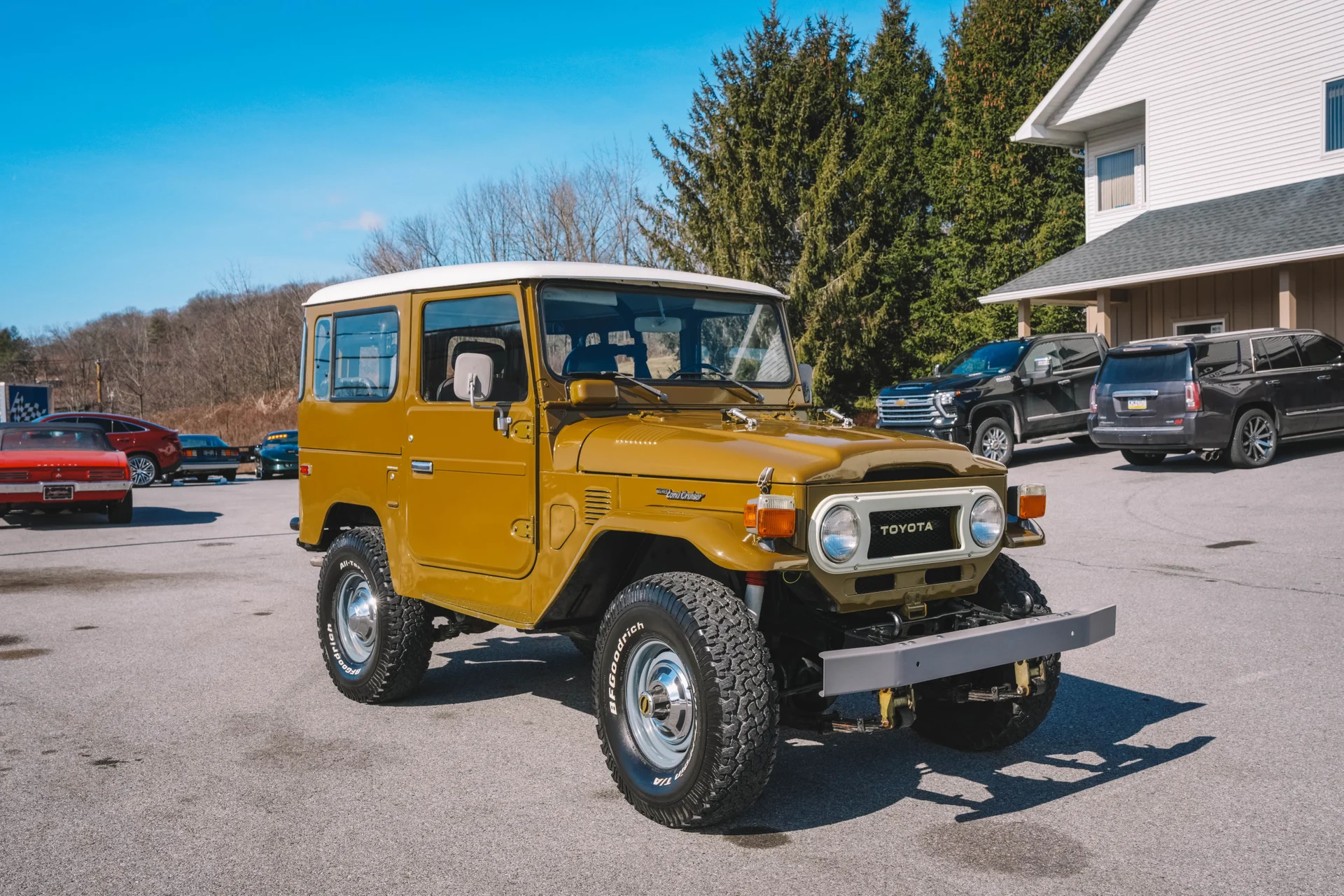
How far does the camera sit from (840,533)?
13.6 feet

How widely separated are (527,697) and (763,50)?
29.2 metres

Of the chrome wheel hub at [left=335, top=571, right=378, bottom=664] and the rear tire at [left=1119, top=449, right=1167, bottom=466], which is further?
the rear tire at [left=1119, top=449, right=1167, bottom=466]

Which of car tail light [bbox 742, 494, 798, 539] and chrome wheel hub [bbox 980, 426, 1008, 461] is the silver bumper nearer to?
car tail light [bbox 742, 494, 798, 539]

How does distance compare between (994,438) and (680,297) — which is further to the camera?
(994,438)

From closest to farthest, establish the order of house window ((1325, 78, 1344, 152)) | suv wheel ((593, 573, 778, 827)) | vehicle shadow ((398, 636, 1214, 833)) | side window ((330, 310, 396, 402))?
suv wheel ((593, 573, 778, 827))
vehicle shadow ((398, 636, 1214, 833))
side window ((330, 310, 396, 402))
house window ((1325, 78, 1344, 152))

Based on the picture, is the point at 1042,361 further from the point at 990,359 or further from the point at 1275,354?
the point at 1275,354

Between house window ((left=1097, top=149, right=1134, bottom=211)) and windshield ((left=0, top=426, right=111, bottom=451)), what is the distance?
20.9 m

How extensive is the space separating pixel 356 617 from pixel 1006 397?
1335 centimetres

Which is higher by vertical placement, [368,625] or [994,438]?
[994,438]

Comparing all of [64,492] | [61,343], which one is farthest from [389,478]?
[61,343]

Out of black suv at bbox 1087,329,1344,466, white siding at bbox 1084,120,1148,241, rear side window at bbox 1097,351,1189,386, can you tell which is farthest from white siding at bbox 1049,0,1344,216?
rear side window at bbox 1097,351,1189,386

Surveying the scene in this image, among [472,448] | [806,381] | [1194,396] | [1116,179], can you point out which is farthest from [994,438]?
[472,448]

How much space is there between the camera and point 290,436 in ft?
92.3

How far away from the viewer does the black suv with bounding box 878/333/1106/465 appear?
56.7ft
